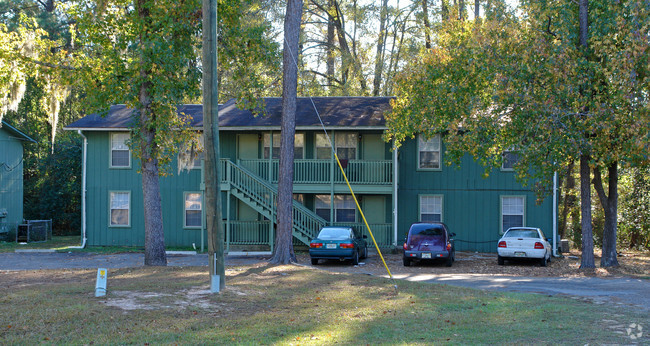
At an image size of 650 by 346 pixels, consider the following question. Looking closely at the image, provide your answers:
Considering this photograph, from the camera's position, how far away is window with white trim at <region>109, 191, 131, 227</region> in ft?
86.1

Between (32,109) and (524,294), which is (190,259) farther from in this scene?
(32,109)

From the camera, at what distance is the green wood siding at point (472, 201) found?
83.3ft

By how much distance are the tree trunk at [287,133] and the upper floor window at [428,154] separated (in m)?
9.13

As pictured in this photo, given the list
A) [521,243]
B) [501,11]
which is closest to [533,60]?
[501,11]

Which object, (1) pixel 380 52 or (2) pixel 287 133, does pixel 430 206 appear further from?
(1) pixel 380 52

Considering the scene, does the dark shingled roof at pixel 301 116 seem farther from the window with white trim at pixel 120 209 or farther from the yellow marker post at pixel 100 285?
the yellow marker post at pixel 100 285

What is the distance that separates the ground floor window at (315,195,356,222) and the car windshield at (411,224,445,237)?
19.1ft

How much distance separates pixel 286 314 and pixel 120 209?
1808cm

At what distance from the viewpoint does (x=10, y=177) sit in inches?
1207

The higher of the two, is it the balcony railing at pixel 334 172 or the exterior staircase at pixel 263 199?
the balcony railing at pixel 334 172

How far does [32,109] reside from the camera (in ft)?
123

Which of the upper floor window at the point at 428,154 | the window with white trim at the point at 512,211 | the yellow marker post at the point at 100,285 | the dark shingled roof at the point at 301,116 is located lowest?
the yellow marker post at the point at 100,285

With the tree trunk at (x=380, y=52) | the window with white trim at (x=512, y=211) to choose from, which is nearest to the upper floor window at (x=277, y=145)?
the window with white trim at (x=512, y=211)

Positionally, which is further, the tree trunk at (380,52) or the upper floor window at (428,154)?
the tree trunk at (380,52)
